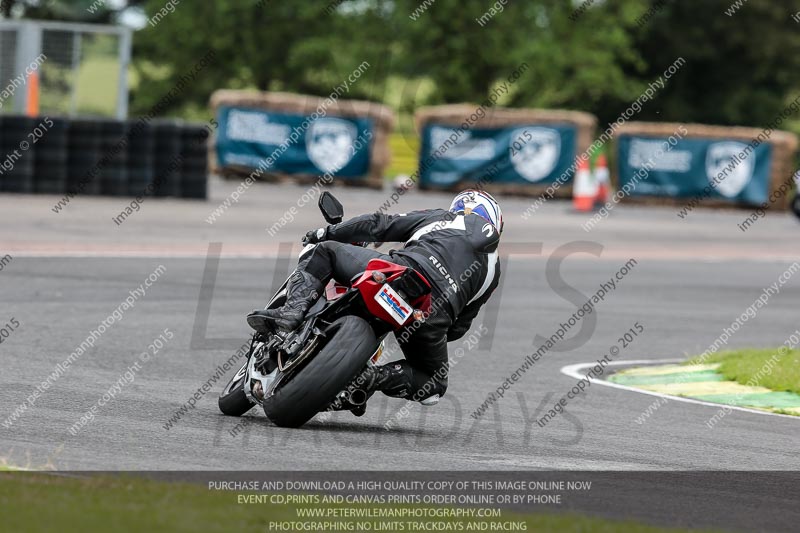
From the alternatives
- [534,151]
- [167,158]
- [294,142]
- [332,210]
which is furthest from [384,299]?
[534,151]

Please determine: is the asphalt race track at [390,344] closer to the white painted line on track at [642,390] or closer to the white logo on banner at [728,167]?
the white painted line on track at [642,390]

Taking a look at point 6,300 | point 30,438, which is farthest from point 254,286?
point 30,438

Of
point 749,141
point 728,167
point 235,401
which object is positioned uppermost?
point 235,401

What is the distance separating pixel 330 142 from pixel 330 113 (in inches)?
26.8

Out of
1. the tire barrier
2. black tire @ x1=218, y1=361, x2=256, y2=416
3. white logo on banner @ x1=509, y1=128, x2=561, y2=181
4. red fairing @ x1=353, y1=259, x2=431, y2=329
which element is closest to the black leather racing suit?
red fairing @ x1=353, y1=259, x2=431, y2=329

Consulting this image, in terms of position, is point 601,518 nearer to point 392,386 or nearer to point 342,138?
point 392,386

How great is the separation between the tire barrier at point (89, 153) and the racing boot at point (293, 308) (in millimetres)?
14810

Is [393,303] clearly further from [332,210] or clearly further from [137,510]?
[137,510]

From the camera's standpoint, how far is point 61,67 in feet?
86.5

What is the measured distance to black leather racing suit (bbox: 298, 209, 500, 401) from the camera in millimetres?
7727

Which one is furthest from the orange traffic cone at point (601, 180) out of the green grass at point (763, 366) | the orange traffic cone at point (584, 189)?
the green grass at point (763, 366)

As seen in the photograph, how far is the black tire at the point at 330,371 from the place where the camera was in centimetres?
718

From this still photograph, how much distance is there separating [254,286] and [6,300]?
312 centimetres

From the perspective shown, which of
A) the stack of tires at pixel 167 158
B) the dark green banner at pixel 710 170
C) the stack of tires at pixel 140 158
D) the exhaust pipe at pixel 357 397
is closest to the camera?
the exhaust pipe at pixel 357 397
